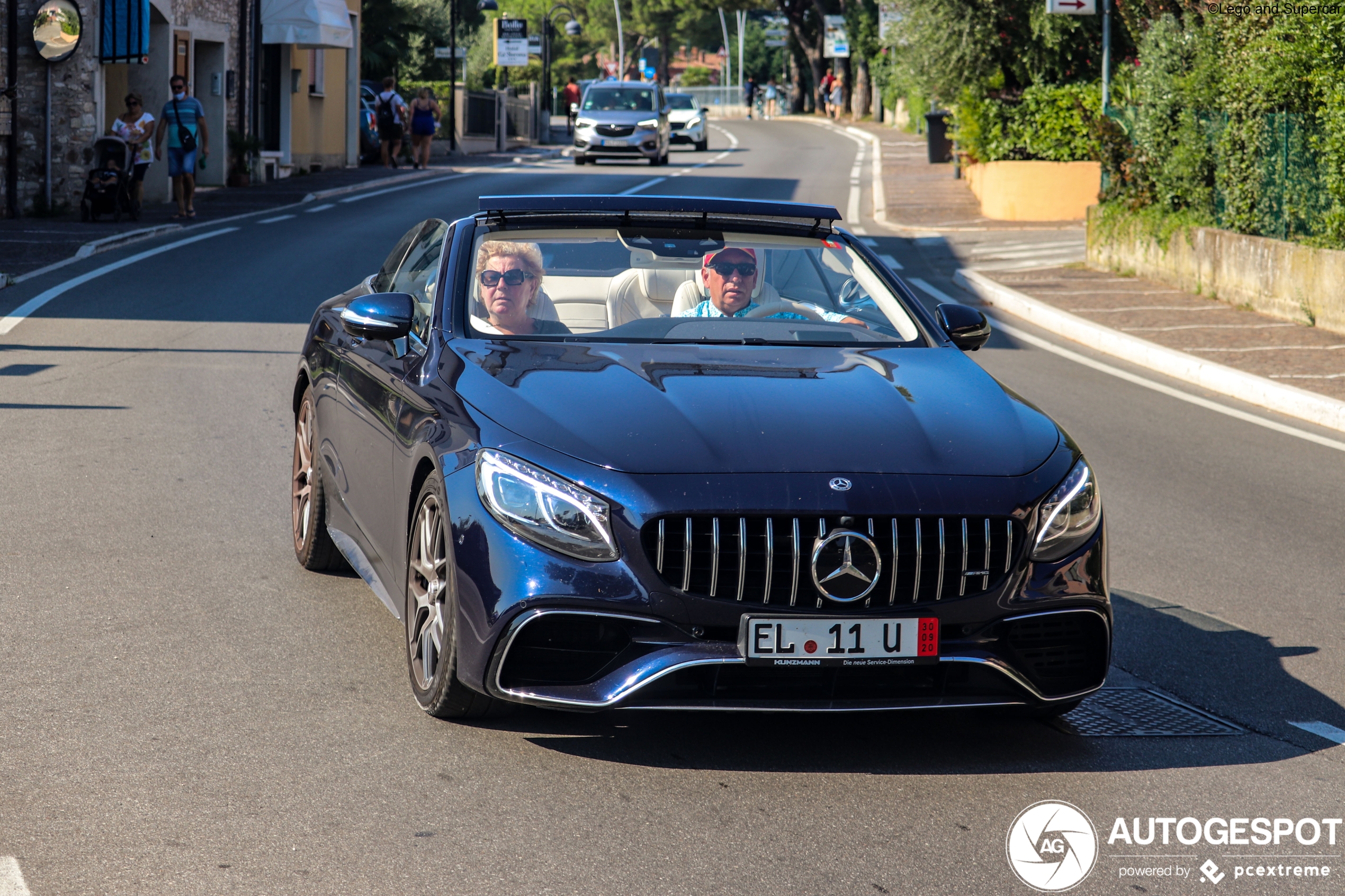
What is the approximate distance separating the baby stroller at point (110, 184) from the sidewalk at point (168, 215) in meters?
0.17

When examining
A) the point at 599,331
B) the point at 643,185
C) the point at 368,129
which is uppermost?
the point at 368,129

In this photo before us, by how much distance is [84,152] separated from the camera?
24.0 metres

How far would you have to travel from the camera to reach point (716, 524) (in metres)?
4.16

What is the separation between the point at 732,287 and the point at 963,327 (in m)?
0.77

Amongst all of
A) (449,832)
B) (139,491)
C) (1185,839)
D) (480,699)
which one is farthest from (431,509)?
(139,491)

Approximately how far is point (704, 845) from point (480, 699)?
942mm

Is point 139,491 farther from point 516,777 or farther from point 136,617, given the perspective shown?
point 516,777

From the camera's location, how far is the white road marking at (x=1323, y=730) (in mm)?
4793

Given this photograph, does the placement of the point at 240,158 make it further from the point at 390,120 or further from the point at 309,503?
the point at 309,503

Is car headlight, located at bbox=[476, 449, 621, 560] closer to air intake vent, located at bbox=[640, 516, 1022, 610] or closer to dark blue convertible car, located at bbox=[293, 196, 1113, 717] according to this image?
dark blue convertible car, located at bbox=[293, 196, 1113, 717]

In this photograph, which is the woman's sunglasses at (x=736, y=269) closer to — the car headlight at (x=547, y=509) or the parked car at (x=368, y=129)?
the car headlight at (x=547, y=509)

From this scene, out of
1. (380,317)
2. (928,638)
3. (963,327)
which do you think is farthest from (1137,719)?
(380,317)

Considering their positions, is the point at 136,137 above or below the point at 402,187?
above

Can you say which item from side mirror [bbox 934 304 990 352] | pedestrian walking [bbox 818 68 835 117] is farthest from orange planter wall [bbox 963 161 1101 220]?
pedestrian walking [bbox 818 68 835 117]
